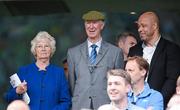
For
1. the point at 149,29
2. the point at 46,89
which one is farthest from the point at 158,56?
the point at 46,89

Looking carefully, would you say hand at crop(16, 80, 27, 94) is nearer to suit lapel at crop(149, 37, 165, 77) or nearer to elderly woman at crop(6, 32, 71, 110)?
elderly woman at crop(6, 32, 71, 110)

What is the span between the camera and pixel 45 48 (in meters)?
6.21

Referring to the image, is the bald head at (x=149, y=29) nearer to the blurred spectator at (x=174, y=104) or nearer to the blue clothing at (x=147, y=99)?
the blue clothing at (x=147, y=99)

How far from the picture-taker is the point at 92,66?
621 centimetres

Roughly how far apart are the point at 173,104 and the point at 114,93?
0.49m

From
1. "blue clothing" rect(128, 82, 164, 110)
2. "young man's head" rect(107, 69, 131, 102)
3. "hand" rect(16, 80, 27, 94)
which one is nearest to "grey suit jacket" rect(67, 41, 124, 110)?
"hand" rect(16, 80, 27, 94)

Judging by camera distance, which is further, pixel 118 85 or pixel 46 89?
pixel 46 89

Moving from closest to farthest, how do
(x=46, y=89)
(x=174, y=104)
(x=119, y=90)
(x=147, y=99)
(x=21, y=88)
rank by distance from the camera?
(x=174, y=104)
(x=119, y=90)
(x=147, y=99)
(x=21, y=88)
(x=46, y=89)

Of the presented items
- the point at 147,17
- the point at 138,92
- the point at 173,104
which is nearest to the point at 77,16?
the point at 147,17

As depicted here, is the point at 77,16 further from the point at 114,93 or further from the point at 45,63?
the point at 114,93

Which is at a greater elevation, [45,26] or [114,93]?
[45,26]

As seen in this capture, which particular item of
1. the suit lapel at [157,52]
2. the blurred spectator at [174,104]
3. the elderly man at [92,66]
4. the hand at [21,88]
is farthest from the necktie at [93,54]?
the blurred spectator at [174,104]

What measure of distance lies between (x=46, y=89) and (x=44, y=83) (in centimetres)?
7

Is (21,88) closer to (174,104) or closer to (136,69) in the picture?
(136,69)
